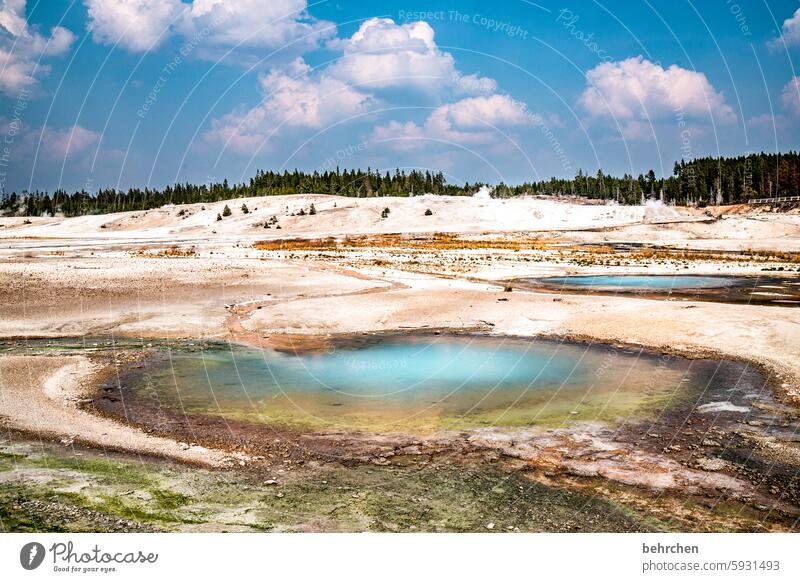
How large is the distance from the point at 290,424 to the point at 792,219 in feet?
331

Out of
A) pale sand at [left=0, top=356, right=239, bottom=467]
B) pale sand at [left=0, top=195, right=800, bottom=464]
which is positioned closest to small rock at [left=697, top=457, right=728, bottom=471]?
pale sand at [left=0, top=195, right=800, bottom=464]

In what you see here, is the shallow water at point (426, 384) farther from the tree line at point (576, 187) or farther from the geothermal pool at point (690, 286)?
the tree line at point (576, 187)

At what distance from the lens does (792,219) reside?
91.8m

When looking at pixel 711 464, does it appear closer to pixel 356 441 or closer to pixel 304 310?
pixel 356 441

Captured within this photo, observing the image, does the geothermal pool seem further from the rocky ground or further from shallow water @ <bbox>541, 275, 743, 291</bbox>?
the rocky ground

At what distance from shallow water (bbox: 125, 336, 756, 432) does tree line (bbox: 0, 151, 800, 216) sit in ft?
481

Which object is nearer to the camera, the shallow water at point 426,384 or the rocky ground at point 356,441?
the rocky ground at point 356,441

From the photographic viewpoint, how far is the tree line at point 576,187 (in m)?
149

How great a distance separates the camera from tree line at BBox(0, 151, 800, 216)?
149 m

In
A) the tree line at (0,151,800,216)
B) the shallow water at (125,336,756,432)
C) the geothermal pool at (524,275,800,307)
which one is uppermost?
the tree line at (0,151,800,216)

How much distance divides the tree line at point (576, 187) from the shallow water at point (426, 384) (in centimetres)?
14648

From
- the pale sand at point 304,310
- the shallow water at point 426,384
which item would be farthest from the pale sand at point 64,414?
the shallow water at point 426,384

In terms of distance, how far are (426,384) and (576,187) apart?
188681 mm

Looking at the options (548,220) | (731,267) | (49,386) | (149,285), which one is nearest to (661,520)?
(49,386)
